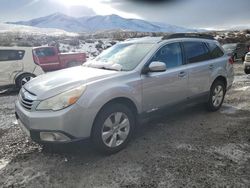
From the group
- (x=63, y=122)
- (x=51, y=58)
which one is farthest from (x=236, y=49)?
(x=63, y=122)

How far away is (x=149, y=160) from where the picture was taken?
3854mm

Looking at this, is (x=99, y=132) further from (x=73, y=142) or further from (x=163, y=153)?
(x=163, y=153)

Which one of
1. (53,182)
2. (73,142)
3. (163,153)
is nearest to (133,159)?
(163,153)

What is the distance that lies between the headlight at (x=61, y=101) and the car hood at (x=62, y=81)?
0.07m

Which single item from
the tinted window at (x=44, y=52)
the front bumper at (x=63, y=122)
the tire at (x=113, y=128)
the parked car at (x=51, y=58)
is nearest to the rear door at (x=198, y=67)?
the tire at (x=113, y=128)

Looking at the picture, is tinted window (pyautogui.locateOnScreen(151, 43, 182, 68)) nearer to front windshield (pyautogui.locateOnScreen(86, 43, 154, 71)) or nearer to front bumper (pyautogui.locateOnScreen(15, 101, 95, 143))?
front windshield (pyautogui.locateOnScreen(86, 43, 154, 71))

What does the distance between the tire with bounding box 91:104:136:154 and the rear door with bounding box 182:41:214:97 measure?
5.71 ft

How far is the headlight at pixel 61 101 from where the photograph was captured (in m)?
3.52

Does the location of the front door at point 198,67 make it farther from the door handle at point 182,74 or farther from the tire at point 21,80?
the tire at point 21,80

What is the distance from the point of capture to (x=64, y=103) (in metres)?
3.52

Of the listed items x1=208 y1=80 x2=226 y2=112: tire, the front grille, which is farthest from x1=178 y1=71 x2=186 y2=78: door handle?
the front grille

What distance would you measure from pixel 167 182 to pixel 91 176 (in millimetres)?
993

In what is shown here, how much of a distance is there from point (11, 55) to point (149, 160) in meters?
7.93

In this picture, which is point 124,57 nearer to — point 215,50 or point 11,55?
point 215,50
